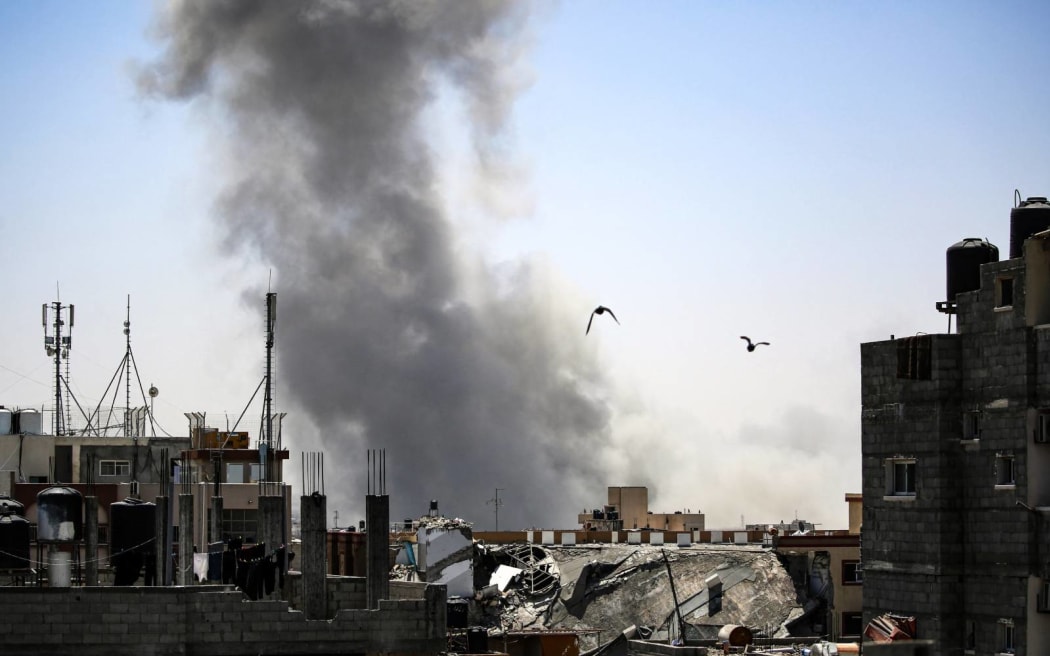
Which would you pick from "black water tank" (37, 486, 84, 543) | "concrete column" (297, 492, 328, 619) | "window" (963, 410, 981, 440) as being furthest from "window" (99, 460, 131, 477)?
"window" (963, 410, 981, 440)

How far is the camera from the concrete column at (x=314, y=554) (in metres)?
47.7

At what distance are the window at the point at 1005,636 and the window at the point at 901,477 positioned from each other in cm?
435

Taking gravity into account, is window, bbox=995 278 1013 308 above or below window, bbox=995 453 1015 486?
above

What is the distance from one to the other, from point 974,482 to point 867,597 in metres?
4.95

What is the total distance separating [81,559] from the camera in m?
58.5

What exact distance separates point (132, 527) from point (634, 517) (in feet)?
183

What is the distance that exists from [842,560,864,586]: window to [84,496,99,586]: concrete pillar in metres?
28.8

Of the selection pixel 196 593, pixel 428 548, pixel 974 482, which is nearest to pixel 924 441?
pixel 974 482

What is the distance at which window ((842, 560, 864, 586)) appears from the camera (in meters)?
67.9

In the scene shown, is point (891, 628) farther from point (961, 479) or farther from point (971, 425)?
point (971, 425)

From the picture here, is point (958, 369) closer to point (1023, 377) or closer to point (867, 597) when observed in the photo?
point (1023, 377)

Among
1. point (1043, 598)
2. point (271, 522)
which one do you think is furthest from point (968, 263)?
point (271, 522)

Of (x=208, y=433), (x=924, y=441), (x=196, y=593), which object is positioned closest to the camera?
(x=196, y=593)

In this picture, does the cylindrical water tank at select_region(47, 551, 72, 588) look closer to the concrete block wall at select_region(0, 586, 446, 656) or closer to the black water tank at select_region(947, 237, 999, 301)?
the concrete block wall at select_region(0, 586, 446, 656)
